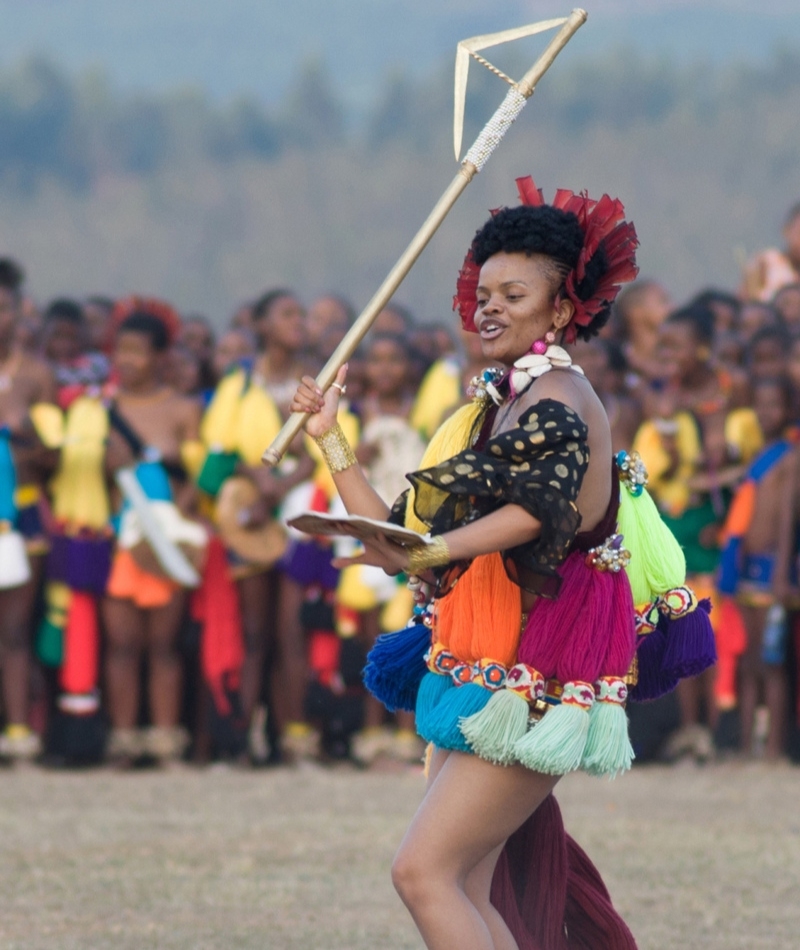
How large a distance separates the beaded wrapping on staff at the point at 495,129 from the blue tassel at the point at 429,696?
49.5 inches

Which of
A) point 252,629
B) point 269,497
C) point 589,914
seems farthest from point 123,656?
point 589,914

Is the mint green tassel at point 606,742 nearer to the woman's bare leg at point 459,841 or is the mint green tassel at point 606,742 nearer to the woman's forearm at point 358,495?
the woman's bare leg at point 459,841

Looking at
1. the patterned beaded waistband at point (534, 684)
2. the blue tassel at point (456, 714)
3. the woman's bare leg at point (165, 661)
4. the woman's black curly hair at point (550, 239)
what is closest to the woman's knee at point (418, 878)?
the blue tassel at point (456, 714)

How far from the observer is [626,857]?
23.1ft

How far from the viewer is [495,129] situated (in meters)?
4.65

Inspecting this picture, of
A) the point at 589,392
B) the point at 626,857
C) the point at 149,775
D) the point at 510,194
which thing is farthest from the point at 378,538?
the point at 510,194

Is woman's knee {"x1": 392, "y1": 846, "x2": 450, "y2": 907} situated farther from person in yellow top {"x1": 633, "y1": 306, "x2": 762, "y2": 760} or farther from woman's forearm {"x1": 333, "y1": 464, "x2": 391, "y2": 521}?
person in yellow top {"x1": 633, "y1": 306, "x2": 762, "y2": 760}

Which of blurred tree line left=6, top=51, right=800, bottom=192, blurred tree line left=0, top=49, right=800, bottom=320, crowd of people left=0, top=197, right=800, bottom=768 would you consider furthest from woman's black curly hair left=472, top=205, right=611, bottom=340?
blurred tree line left=6, top=51, right=800, bottom=192

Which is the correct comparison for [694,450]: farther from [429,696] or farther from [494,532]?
[494,532]

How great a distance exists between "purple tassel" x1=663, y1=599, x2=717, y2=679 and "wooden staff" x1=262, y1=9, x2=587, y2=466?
1060 mm

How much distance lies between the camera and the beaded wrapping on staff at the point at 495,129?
4613mm

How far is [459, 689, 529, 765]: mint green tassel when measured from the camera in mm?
4199

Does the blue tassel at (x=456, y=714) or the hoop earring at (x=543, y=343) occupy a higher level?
the hoop earring at (x=543, y=343)

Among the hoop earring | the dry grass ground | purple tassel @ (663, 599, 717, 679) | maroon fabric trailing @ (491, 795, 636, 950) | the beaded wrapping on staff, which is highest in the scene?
the beaded wrapping on staff
